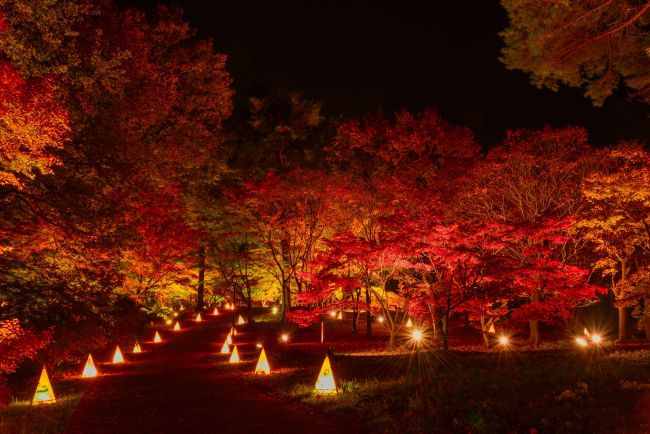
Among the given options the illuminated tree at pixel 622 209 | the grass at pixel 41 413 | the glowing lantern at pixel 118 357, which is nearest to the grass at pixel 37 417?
the grass at pixel 41 413

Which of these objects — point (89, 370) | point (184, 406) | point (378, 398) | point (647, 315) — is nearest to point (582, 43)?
point (378, 398)

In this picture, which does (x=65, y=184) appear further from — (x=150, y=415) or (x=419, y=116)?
(x=419, y=116)

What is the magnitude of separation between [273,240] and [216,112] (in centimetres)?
629

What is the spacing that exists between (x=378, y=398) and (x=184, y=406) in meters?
3.71

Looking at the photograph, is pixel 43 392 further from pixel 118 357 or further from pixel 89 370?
pixel 118 357

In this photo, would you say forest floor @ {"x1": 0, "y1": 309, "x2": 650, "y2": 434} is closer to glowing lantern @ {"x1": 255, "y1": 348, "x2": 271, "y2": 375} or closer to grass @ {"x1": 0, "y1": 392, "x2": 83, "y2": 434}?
grass @ {"x1": 0, "y1": 392, "x2": 83, "y2": 434}

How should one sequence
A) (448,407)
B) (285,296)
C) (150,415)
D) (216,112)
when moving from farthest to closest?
(285,296) < (216,112) < (150,415) < (448,407)

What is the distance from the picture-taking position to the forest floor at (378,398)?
22.4ft

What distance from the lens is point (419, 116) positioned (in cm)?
3073

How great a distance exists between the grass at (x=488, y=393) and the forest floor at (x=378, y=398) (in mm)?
20

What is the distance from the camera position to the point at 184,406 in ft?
31.4

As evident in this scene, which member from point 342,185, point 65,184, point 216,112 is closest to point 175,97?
point 216,112

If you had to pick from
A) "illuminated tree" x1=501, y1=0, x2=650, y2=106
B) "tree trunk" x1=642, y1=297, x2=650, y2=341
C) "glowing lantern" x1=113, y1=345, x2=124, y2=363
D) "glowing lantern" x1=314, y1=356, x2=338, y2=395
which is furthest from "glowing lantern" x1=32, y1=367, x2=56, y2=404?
"tree trunk" x1=642, y1=297, x2=650, y2=341

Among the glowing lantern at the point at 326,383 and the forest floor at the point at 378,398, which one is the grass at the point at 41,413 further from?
the glowing lantern at the point at 326,383
